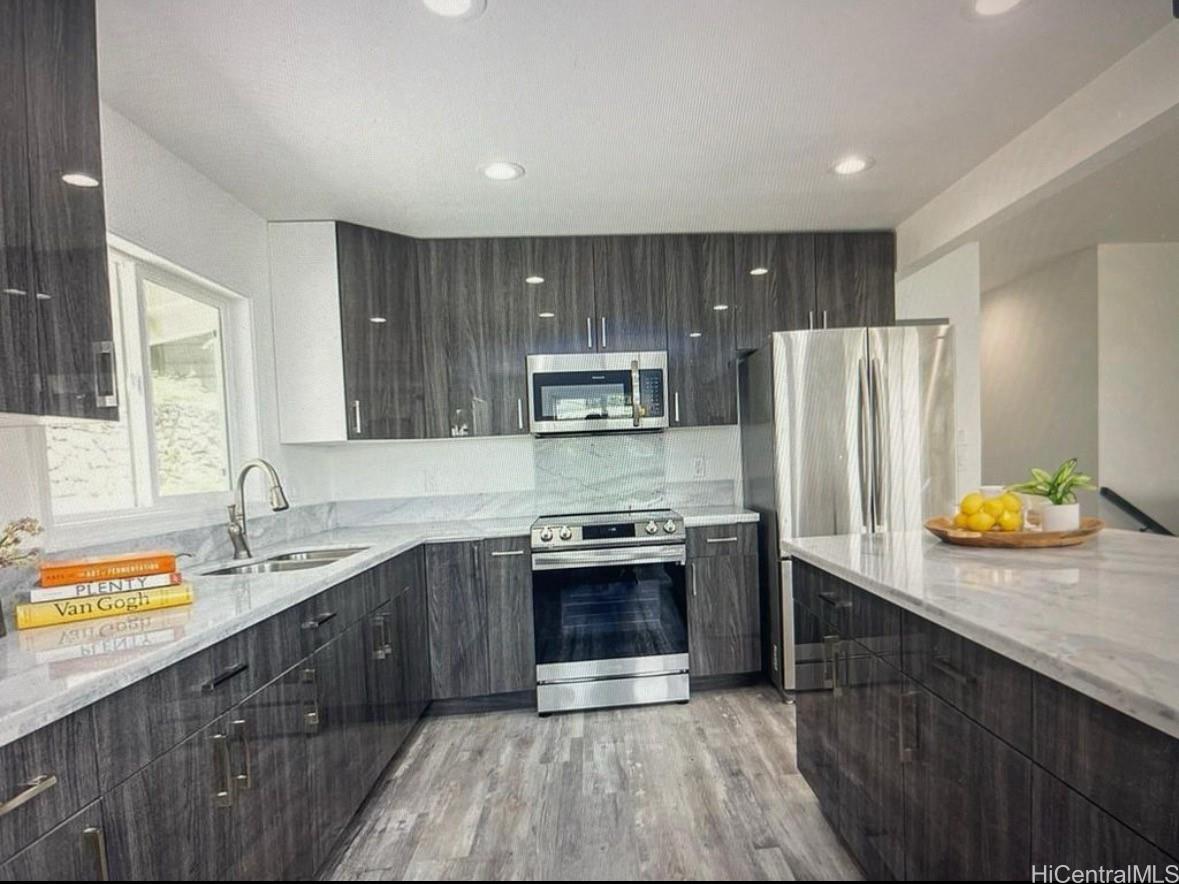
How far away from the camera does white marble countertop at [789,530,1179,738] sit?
72 cm

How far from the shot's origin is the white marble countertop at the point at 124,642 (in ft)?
2.62

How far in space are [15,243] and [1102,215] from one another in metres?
4.73

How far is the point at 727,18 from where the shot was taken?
1.41m

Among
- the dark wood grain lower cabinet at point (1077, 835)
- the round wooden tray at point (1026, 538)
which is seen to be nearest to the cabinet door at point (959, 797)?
the dark wood grain lower cabinet at point (1077, 835)

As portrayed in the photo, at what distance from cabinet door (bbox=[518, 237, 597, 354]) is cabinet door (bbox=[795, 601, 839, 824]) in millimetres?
1821

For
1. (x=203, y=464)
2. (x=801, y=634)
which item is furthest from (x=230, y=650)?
(x=801, y=634)

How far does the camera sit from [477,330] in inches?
115

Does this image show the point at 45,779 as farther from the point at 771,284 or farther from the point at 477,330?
the point at 771,284

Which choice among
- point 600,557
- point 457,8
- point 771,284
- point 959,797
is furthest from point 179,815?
point 771,284

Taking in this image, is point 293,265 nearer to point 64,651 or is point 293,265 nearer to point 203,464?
point 203,464

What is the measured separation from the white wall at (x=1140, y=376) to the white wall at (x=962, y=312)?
143 centimetres

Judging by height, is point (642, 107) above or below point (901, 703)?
above

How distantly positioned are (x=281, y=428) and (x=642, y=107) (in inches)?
87.1

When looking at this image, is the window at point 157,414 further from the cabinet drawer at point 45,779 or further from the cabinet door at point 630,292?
the cabinet door at point 630,292
